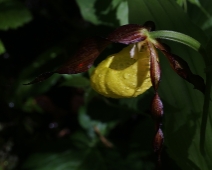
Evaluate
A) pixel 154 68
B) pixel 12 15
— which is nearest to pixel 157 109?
pixel 154 68

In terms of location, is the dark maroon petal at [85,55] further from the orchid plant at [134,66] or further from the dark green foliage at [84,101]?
the dark green foliage at [84,101]

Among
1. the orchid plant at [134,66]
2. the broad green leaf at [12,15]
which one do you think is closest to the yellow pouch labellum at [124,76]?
the orchid plant at [134,66]

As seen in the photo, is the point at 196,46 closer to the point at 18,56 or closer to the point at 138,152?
the point at 138,152

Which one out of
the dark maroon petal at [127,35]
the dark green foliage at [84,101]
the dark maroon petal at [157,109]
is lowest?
Answer: the dark green foliage at [84,101]

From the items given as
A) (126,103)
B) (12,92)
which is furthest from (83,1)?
(12,92)

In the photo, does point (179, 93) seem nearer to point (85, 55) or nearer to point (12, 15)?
point (85, 55)

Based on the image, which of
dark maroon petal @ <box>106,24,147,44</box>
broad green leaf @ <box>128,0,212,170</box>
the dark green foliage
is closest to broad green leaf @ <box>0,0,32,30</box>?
the dark green foliage
